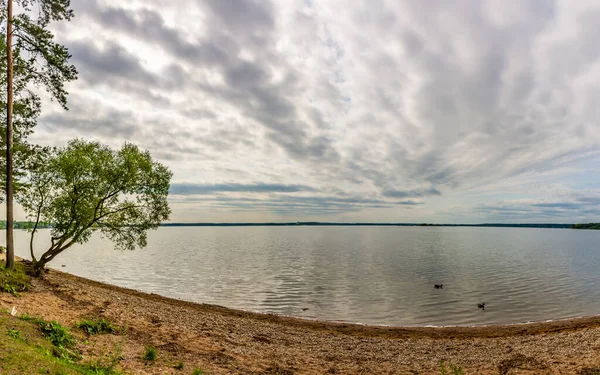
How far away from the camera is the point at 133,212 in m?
30.0

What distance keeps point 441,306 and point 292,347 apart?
23.2 m

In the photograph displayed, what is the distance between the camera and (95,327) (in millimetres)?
17266

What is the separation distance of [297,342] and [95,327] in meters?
12.3

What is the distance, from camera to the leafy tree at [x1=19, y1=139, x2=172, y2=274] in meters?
27.0

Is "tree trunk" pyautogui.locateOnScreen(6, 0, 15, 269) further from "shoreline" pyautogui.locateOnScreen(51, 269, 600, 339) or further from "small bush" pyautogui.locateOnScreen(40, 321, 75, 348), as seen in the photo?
"shoreline" pyautogui.locateOnScreen(51, 269, 600, 339)

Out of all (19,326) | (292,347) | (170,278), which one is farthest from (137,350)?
(170,278)

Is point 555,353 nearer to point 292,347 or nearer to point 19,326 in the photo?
point 292,347

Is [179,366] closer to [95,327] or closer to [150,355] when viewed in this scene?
[150,355]

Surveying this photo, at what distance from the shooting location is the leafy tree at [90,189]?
88.7ft

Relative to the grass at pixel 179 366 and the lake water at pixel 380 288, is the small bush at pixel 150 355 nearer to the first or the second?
the grass at pixel 179 366

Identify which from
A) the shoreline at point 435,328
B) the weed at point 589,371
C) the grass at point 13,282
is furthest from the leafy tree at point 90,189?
the weed at point 589,371

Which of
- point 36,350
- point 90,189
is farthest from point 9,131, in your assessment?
point 36,350

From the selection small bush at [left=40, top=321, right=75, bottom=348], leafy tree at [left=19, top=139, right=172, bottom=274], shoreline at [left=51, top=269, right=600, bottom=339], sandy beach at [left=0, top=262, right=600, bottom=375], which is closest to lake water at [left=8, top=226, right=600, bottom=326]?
shoreline at [left=51, top=269, right=600, bottom=339]

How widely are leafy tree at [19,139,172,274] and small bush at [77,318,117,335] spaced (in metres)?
11.9
